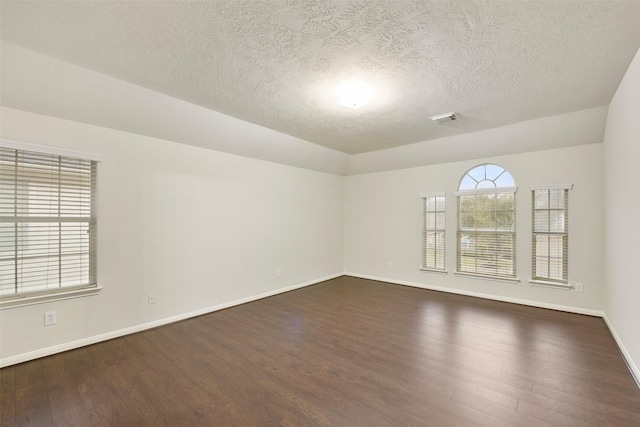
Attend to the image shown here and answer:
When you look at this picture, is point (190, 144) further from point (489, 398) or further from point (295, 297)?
point (489, 398)

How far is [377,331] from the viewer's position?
330cm

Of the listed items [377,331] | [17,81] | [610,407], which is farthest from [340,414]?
[17,81]

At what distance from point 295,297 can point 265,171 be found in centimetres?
227

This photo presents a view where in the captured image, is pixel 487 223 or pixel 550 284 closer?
pixel 550 284

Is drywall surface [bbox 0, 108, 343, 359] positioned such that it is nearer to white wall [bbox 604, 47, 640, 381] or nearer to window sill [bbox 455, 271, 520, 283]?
window sill [bbox 455, 271, 520, 283]

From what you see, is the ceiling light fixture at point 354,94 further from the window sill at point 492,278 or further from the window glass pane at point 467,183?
the window sill at point 492,278

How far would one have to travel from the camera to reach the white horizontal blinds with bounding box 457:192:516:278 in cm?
452

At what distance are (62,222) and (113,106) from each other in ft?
4.33

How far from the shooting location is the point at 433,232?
5.28m

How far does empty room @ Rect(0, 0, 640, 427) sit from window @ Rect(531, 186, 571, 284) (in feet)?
0.09

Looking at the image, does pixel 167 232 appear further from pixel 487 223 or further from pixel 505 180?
pixel 505 180

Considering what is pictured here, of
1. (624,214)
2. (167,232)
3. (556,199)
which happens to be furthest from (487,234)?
(167,232)

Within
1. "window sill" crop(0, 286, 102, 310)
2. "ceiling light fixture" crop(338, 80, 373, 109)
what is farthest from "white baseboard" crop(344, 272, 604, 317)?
"window sill" crop(0, 286, 102, 310)

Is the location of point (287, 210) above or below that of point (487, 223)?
above
